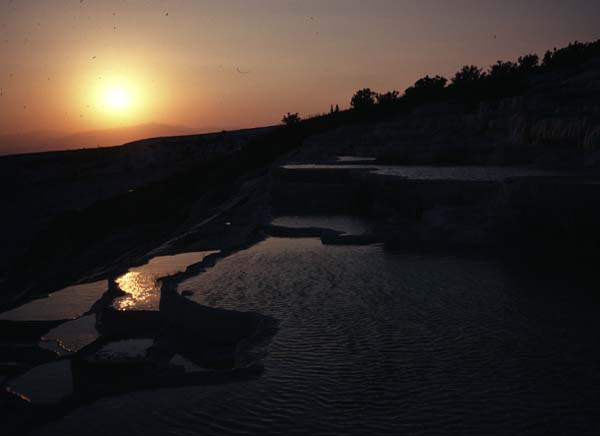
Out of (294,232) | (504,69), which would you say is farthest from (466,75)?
(294,232)

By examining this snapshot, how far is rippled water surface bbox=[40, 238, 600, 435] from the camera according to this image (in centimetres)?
491

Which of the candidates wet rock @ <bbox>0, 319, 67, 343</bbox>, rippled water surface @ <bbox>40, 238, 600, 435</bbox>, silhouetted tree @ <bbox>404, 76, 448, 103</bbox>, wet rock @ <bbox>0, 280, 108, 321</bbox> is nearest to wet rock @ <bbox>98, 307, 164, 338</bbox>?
rippled water surface @ <bbox>40, 238, 600, 435</bbox>

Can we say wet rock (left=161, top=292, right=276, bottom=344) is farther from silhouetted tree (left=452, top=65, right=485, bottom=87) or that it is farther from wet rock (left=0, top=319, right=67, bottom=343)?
silhouetted tree (left=452, top=65, right=485, bottom=87)

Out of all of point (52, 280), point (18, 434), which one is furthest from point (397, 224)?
point (52, 280)

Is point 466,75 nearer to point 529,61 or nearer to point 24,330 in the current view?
point 529,61

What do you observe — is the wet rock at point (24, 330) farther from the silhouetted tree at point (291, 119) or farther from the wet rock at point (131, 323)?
the silhouetted tree at point (291, 119)

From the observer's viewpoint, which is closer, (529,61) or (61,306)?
(61,306)

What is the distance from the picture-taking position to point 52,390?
659 centimetres

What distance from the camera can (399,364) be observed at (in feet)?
19.9

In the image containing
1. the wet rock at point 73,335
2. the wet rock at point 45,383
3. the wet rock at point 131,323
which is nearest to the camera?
the wet rock at point 45,383

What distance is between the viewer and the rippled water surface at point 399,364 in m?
4.91

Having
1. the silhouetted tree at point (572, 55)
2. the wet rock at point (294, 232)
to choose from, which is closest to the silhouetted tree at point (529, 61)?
the silhouetted tree at point (572, 55)

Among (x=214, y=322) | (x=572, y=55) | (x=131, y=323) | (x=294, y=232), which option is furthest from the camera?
(x=572, y=55)

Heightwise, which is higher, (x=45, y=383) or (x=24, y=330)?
(x=45, y=383)
